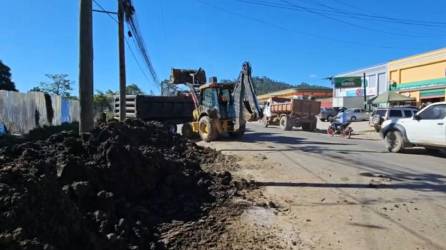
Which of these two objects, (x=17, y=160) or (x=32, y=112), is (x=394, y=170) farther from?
(x=32, y=112)

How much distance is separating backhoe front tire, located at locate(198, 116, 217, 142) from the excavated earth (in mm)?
8833

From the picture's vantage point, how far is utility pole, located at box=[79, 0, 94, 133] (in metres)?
9.45

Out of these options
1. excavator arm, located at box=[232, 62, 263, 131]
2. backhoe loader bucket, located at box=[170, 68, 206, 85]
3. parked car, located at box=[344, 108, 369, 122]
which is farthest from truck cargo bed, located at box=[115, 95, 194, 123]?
parked car, located at box=[344, 108, 369, 122]

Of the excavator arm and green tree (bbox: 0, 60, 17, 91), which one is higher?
green tree (bbox: 0, 60, 17, 91)

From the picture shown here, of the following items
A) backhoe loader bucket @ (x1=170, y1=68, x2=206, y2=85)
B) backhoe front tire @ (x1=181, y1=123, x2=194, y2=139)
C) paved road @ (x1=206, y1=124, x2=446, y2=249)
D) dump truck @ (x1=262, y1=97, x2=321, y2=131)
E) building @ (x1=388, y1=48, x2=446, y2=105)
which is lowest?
paved road @ (x1=206, y1=124, x2=446, y2=249)

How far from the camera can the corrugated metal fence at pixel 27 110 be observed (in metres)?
21.8

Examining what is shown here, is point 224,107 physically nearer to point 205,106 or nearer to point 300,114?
point 205,106

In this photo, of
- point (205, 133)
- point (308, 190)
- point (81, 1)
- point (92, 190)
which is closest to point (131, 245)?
point (92, 190)

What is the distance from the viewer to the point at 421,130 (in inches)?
561

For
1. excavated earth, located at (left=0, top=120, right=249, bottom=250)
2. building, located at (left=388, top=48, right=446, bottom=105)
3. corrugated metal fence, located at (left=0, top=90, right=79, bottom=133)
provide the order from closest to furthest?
excavated earth, located at (left=0, top=120, right=249, bottom=250)
corrugated metal fence, located at (left=0, top=90, right=79, bottom=133)
building, located at (left=388, top=48, right=446, bottom=105)

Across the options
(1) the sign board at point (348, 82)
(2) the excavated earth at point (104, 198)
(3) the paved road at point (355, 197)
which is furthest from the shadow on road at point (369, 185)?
(1) the sign board at point (348, 82)

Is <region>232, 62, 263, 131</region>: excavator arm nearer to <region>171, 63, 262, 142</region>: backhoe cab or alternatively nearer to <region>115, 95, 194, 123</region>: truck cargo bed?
<region>171, 63, 262, 142</region>: backhoe cab

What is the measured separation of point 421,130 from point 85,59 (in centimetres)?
1086

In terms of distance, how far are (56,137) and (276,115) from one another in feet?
86.3
